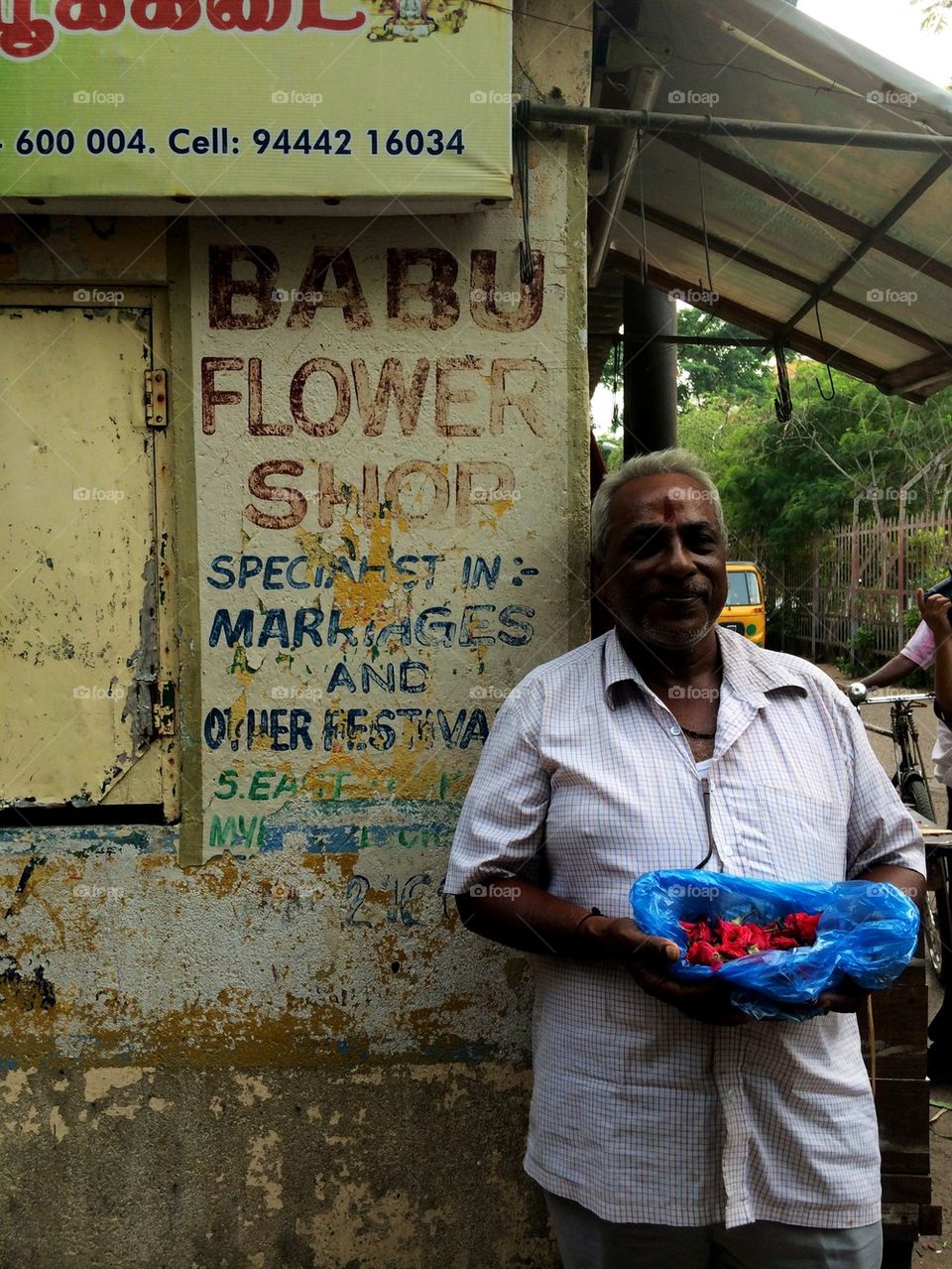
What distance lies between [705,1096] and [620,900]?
35 cm

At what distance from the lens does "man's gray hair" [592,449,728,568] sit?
2.08 m

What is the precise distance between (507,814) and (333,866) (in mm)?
930

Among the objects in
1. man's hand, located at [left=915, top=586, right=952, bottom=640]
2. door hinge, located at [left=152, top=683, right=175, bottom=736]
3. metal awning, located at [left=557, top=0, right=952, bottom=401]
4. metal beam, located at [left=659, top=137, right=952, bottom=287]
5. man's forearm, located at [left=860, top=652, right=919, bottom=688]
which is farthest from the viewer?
man's forearm, located at [left=860, top=652, right=919, bottom=688]

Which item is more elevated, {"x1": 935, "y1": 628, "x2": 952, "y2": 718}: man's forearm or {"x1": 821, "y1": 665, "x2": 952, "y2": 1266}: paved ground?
{"x1": 935, "y1": 628, "x2": 952, "y2": 718}: man's forearm

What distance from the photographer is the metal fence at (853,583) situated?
1399 centimetres

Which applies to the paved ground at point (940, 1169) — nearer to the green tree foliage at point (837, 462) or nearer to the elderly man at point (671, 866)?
the elderly man at point (671, 866)

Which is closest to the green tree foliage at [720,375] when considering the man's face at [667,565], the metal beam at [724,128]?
the metal beam at [724,128]

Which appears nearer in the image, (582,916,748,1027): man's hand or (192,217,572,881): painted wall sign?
(582,916,748,1027): man's hand

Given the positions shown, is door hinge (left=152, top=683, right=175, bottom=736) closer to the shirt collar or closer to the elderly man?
the elderly man

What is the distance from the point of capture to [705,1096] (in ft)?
5.78

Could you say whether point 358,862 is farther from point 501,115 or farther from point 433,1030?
point 501,115

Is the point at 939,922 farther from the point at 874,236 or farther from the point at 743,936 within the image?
the point at 743,936

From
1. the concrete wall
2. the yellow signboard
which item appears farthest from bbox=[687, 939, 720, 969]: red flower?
the yellow signboard

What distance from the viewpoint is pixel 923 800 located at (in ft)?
16.0
